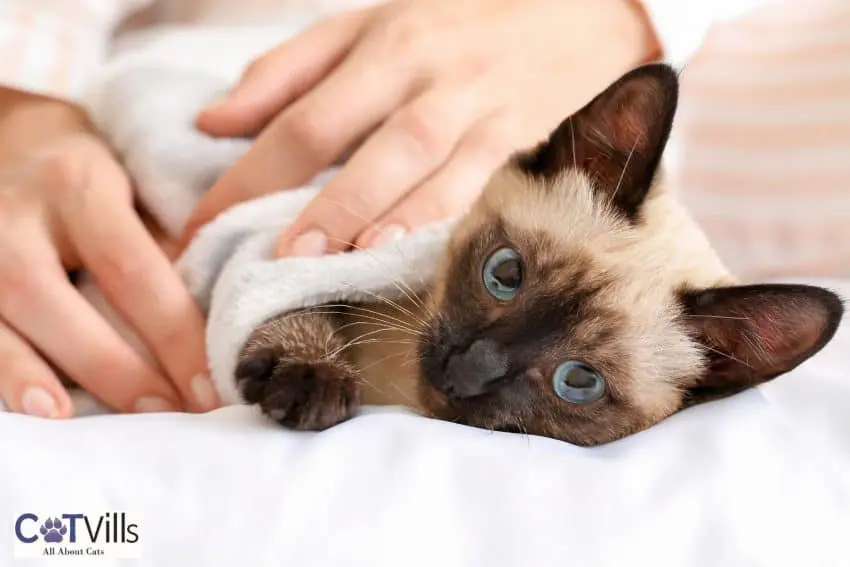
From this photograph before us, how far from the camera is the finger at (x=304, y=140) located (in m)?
1.11

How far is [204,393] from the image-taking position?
97 cm

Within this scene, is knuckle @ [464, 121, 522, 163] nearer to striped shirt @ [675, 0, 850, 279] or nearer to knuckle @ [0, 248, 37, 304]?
striped shirt @ [675, 0, 850, 279]

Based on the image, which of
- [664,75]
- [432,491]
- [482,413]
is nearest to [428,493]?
[432,491]

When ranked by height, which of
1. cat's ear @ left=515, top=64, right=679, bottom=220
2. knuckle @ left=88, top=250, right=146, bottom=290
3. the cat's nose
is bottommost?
knuckle @ left=88, top=250, right=146, bottom=290

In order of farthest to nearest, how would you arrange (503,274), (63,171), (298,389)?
(63,171), (503,274), (298,389)

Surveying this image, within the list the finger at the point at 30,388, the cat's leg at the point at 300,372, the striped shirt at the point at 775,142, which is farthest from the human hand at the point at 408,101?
the finger at the point at 30,388

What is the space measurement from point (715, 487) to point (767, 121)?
3.27 ft

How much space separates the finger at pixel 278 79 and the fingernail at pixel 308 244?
35 cm

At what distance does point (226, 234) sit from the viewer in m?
1.02

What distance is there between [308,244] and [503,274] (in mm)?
270

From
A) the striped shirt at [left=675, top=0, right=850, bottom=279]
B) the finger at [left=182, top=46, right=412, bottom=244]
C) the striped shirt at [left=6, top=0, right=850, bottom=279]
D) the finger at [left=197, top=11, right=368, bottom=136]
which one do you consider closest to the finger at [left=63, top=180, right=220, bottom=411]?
the finger at [left=182, top=46, right=412, bottom=244]

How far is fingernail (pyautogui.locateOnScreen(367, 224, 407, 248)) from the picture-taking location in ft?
3.29

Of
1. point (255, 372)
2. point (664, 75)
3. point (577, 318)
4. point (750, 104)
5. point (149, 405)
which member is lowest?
point (149, 405)

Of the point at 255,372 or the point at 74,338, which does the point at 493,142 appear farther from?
the point at 74,338
